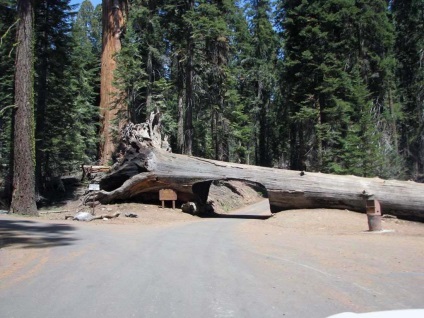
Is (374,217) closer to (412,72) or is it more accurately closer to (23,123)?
(23,123)

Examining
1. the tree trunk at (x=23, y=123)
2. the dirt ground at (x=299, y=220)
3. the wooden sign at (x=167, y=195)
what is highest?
the tree trunk at (x=23, y=123)

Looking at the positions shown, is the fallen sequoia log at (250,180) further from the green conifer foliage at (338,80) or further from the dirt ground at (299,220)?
the green conifer foliage at (338,80)

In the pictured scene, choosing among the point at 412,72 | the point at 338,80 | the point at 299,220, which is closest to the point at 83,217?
the point at 299,220

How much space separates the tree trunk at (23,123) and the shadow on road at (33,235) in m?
4.25

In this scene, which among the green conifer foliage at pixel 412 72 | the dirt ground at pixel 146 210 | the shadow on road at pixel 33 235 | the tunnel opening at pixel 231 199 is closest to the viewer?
the shadow on road at pixel 33 235

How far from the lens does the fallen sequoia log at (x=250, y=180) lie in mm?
16594

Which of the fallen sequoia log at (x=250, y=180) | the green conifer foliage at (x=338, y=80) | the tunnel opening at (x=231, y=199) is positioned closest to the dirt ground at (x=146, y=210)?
A: the tunnel opening at (x=231, y=199)

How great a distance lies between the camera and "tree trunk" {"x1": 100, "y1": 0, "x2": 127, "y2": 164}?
26969 mm

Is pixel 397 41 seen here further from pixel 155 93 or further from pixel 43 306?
pixel 43 306

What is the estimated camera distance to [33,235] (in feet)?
36.5

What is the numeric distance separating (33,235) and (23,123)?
336 inches

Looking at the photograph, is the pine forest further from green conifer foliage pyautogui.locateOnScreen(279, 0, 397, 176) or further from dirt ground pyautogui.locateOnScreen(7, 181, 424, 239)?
dirt ground pyautogui.locateOnScreen(7, 181, 424, 239)

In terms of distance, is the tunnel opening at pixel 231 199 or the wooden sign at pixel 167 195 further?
the tunnel opening at pixel 231 199

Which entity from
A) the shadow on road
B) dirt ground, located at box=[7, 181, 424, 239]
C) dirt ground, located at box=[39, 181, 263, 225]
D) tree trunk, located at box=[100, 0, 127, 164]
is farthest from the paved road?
tree trunk, located at box=[100, 0, 127, 164]
